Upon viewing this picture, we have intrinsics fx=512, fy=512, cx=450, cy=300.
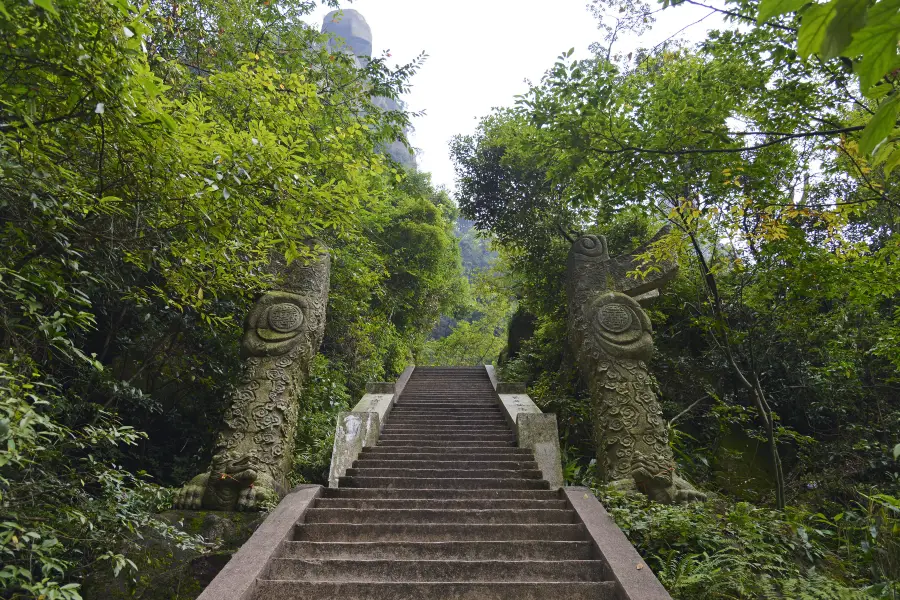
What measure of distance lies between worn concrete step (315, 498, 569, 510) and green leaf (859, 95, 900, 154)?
452 cm

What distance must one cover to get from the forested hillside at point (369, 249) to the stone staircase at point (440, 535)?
0.78 metres

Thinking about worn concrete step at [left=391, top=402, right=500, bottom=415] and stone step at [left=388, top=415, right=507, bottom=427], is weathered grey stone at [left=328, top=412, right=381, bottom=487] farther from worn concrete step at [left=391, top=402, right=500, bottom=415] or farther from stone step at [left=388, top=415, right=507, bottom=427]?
worn concrete step at [left=391, top=402, right=500, bottom=415]

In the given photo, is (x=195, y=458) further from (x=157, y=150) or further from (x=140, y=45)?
(x=140, y=45)

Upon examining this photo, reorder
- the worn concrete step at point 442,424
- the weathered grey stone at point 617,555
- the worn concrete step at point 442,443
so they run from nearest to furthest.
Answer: the weathered grey stone at point 617,555, the worn concrete step at point 442,443, the worn concrete step at point 442,424

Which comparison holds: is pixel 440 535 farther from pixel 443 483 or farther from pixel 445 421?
pixel 445 421

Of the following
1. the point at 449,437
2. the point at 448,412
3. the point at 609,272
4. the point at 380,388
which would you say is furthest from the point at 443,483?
the point at 380,388

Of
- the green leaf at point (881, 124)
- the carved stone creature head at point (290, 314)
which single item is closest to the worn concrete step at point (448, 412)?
the carved stone creature head at point (290, 314)

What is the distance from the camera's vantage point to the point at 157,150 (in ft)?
10.8

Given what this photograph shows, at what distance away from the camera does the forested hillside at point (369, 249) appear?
295cm

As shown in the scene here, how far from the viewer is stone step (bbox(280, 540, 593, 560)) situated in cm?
402

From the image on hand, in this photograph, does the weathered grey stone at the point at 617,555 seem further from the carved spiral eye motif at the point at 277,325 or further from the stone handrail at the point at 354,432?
the carved spiral eye motif at the point at 277,325

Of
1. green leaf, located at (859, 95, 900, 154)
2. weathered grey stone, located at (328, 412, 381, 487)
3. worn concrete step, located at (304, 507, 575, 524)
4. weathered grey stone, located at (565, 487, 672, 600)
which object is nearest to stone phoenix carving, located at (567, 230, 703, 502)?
weathered grey stone, located at (565, 487, 672, 600)

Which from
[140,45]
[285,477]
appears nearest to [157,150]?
[140,45]

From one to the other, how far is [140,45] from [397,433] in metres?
5.72
